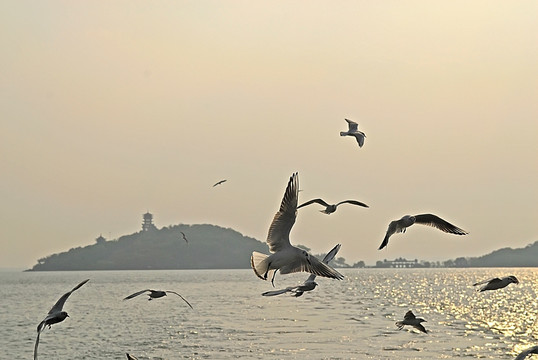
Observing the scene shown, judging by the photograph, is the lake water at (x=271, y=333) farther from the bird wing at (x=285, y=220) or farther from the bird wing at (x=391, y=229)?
the bird wing at (x=285, y=220)

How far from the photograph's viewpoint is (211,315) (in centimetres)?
8300

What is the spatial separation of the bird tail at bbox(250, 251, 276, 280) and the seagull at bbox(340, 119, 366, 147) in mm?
8151

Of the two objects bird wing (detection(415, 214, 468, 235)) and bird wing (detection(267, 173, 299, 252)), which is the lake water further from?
bird wing (detection(267, 173, 299, 252))

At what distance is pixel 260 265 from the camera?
1995 cm

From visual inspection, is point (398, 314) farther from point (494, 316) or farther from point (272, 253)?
point (272, 253)

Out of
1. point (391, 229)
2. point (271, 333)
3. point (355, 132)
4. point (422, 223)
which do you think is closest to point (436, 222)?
point (422, 223)

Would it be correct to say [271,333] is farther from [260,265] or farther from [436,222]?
[260,265]

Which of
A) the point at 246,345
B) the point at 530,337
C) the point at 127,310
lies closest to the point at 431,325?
the point at 530,337

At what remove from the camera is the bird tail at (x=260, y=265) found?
1970cm

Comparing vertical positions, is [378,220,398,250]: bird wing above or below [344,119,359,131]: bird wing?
below

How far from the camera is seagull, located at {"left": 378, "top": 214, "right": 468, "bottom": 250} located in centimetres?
2270

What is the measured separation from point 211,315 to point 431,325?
21.8 meters

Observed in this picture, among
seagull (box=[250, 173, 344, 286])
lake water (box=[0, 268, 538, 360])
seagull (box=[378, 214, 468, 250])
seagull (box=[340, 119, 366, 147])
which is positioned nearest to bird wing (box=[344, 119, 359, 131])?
seagull (box=[340, 119, 366, 147])

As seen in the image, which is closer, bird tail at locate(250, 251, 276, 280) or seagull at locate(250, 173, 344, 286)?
bird tail at locate(250, 251, 276, 280)
